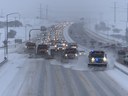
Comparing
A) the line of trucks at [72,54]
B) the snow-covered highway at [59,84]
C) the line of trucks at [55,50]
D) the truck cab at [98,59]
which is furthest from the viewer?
the line of trucks at [55,50]

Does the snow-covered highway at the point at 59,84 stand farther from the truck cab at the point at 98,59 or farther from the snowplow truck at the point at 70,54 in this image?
the snowplow truck at the point at 70,54

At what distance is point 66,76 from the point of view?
44.9 meters

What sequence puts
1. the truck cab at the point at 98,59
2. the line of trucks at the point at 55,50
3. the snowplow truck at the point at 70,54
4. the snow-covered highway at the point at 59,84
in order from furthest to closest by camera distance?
the line of trucks at the point at 55,50 → the snowplow truck at the point at 70,54 → the truck cab at the point at 98,59 → the snow-covered highway at the point at 59,84

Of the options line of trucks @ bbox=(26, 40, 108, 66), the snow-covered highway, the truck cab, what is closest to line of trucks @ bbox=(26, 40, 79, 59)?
line of trucks @ bbox=(26, 40, 108, 66)

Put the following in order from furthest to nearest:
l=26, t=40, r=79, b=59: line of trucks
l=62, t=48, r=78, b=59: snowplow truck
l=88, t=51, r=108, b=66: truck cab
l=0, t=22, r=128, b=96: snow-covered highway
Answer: l=26, t=40, r=79, b=59: line of trucks < l=62, t=48, r=78, b=59: snowplow truck < l=88, t=51, r=108, b=66: truck cab < l=0, t=22, r=128, b=96: snow-covered highway

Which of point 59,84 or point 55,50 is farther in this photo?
point 55,50

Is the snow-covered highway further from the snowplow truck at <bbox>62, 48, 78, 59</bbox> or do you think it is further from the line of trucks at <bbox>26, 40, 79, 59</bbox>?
the line of trucks at <bbox>26, 40, 79, 59</bbox>

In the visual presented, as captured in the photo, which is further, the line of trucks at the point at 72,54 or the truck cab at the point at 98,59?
the line of trucks at the point at 72,54

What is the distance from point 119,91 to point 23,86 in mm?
8347

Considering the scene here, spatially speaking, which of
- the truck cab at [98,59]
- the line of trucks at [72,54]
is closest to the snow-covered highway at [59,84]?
the truck cab at [98,59]

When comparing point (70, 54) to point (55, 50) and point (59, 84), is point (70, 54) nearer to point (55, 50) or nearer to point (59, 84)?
point (55, 50)

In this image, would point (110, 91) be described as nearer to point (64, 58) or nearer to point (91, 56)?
point (91, 56)

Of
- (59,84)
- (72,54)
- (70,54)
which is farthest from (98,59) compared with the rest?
(59,84)

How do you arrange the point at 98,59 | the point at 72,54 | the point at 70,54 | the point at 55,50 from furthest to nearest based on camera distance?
the point at 55,50, the point at 72,54, the point at 70,54, the point at 98,59
